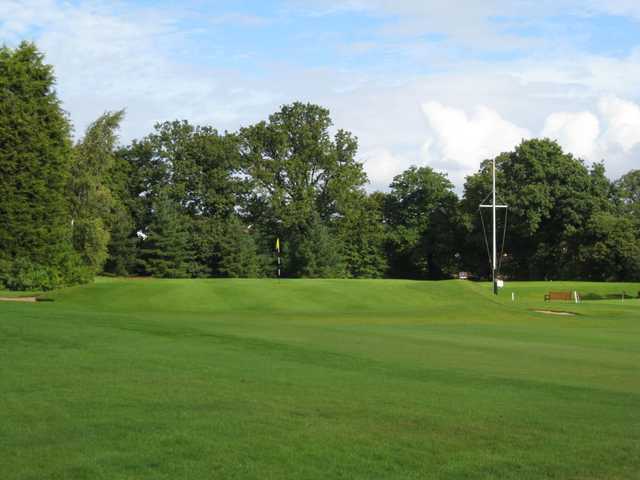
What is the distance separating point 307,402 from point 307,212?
7360cm

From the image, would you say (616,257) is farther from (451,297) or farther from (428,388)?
(428,388)

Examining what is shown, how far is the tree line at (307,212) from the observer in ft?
243

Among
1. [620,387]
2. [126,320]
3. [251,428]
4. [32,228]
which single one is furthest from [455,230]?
[251,428]

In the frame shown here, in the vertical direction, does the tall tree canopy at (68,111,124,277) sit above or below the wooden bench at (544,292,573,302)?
above

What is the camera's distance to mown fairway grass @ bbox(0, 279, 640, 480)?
21.8 ft

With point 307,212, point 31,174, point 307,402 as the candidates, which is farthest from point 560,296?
point 307,402

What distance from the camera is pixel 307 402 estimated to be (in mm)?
9641

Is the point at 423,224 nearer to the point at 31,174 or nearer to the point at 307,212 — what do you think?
the point at 307,212

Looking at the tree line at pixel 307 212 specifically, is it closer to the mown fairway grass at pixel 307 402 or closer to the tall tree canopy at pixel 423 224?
the tall tree canopy at pixel 423 224

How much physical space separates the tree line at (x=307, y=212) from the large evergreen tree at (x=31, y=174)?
27.4 ft

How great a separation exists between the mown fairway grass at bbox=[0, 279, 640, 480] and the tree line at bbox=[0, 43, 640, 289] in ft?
158

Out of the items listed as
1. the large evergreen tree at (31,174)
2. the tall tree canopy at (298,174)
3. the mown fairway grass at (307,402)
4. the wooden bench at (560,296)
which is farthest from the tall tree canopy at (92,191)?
the mown fairway grass at (307,402)

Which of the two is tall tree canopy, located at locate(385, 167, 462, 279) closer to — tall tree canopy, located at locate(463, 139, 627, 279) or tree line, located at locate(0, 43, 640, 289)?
tree line, located at locate(0, 43, 640, 289)

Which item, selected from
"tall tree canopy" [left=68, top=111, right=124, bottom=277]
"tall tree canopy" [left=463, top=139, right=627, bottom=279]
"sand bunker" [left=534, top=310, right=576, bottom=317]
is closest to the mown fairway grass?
"sand bunker" [left=534, top=310, right=576, bottom=317]
